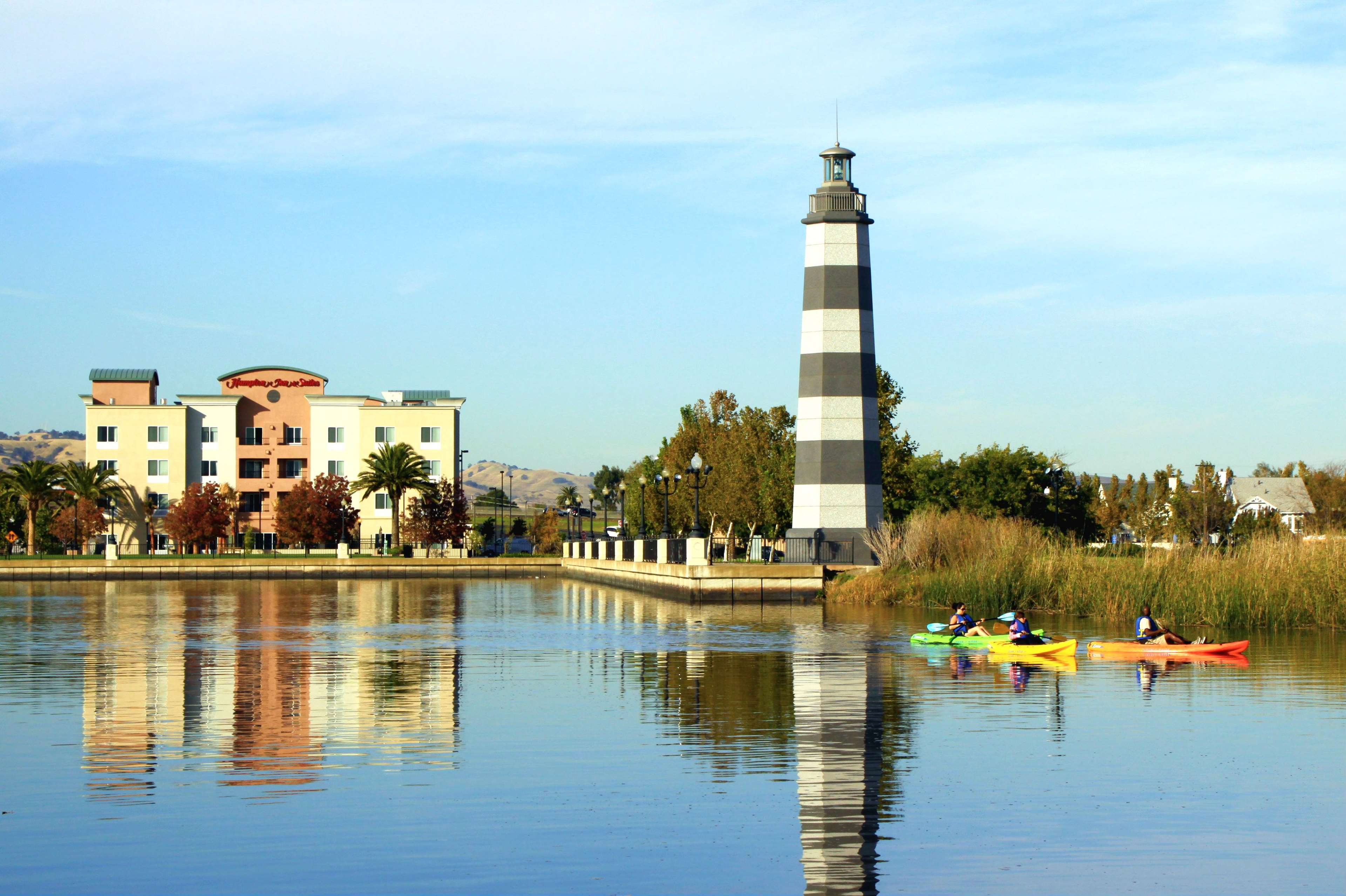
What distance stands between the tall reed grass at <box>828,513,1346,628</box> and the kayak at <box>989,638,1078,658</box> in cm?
610

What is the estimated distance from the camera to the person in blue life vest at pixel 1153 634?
2531 cm

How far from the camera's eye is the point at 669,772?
45.1 ft

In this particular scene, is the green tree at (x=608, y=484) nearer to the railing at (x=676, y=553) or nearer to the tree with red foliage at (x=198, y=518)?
the tree with red foliage at (x=198, y=518)

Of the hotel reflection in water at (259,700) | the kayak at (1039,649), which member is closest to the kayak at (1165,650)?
the kayak at (1039,649)

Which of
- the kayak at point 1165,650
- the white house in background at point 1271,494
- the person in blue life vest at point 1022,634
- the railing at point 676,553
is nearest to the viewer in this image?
the kayak at point 1165,650

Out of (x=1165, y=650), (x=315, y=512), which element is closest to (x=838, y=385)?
(x=1165, y=650)

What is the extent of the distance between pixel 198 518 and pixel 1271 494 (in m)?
80.5

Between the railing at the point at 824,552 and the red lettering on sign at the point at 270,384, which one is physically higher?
the red lettering on sign at the point at 270,384

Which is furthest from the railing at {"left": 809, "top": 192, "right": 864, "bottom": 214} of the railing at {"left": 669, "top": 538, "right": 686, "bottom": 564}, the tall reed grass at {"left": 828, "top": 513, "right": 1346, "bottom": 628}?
the railing at {"left": 669, "top": 538, "right": 686, "bottom": 564}

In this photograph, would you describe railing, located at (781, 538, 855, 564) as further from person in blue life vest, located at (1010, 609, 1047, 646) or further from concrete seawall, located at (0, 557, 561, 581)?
concrete seawall, located at (0, 557, 561, 581)

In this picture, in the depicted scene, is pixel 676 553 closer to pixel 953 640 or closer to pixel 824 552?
→ pixel 824 552

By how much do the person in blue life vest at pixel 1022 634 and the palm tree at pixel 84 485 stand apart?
80.0 metres

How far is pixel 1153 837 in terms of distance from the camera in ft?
36.4

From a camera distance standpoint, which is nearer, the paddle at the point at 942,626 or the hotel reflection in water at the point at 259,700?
the hotel reflection in water at the point at 259,700
